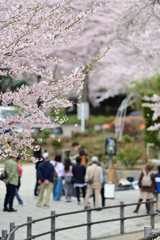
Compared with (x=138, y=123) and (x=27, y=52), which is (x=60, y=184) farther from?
(x=138, y=123)

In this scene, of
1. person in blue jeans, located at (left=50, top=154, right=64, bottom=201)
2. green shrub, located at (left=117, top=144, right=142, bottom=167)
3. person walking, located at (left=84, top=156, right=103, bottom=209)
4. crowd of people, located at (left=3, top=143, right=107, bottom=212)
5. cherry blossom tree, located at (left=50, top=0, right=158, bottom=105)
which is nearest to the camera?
crowd of people, located at (left=3, top=143, right=107, bottom=212)

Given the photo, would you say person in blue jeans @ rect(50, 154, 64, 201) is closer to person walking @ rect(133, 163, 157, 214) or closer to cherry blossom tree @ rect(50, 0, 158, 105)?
person walking @ rect(133, 163, 157, 214)

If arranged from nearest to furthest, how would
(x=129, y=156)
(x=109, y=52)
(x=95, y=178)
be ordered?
1. (x=95, y=178)
2. (x=129, y=156)
3. (x=109, y=52)

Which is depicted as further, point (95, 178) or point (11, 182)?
point (95, 178)

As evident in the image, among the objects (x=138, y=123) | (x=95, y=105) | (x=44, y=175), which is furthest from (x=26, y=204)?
(x=95, y=105)

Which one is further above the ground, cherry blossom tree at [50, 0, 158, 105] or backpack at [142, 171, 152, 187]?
cherry blossom tree at [50, 0, 158, 105]

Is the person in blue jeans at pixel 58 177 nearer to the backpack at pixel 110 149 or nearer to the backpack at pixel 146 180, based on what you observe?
the backpack at pixel 146 180

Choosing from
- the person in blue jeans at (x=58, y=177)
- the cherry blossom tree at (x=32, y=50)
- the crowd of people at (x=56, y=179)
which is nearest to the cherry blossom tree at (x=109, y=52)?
the person in blue jeans at (x=58, y=177)

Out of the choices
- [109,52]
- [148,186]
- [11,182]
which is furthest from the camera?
[109,52]

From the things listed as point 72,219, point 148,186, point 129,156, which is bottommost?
point 72,219

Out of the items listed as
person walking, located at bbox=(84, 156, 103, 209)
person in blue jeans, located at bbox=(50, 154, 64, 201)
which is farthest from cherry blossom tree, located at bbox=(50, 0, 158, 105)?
person walking, located at bbox=(84, 156, 103, 209)

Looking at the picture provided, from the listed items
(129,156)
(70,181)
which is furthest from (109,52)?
(70,181)

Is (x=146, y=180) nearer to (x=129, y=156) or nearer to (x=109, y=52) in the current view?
(x=129, y=156)

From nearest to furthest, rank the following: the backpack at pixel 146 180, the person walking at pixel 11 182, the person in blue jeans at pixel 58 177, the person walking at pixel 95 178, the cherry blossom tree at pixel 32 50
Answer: the cherry blossom tree at pixel 32 50
the person walking at pixel 11 182
the backpack at pixel 146 180
the person walking at pixel 95 178
the person in blue jeans at pixel 58 177
